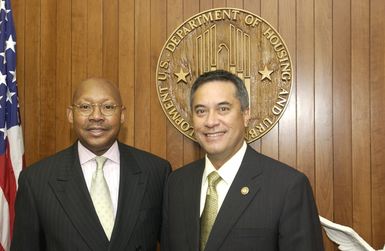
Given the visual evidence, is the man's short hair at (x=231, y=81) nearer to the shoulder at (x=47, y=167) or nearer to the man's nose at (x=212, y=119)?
the man's nose at (x=212, y=119)

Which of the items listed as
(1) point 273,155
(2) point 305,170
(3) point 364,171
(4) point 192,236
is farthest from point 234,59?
(4) point 192,236

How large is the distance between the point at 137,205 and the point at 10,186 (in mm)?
1025

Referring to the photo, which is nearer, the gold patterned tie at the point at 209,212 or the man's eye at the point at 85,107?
the gold patterned tie at the point at 209,212

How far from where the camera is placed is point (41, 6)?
2.91m

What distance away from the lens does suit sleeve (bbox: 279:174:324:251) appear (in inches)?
62.3

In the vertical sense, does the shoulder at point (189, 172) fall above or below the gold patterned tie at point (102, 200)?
above

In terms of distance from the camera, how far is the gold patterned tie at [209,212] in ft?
5.49

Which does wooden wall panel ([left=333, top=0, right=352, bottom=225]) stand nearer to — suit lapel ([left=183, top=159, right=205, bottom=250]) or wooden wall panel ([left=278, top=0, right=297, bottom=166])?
wooden wall panel ([left=278, top=0, right=297, bottom=166])

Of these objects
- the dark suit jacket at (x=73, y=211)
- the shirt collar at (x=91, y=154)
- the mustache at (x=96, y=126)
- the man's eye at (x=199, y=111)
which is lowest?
the dark suit jacket at (x=73, y=211)

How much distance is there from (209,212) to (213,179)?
14 centimetres

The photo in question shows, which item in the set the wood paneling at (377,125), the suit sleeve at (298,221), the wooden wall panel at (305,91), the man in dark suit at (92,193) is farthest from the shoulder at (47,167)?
the wood paneling at (377,125)

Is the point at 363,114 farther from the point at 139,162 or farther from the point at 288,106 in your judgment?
the point at 139,162

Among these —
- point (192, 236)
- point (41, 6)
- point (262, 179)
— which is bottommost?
point (192, 236)

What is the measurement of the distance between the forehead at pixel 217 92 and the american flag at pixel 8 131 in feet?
4.53
